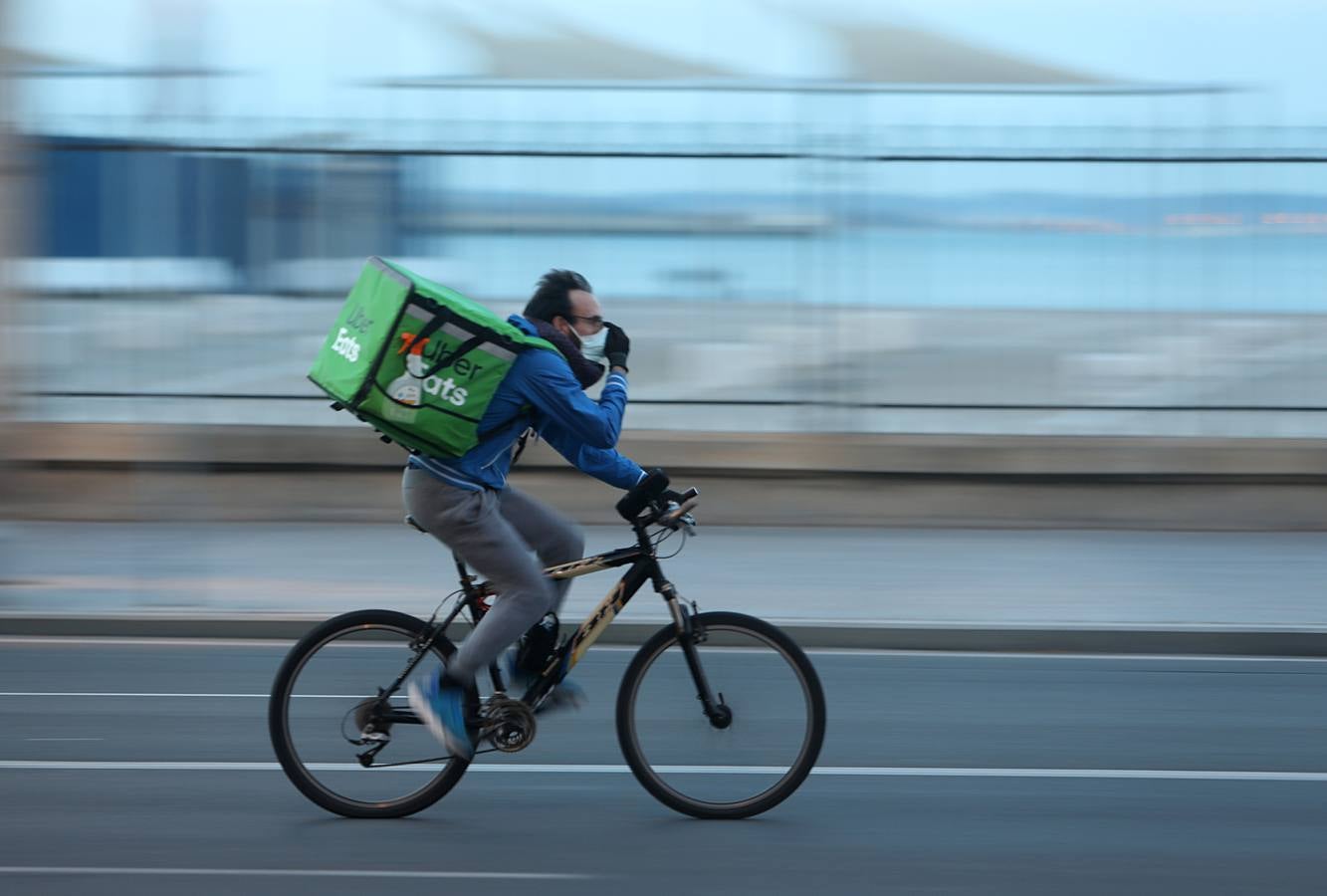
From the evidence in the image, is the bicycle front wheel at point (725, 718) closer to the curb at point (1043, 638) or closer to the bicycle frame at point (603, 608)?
the bicycle frame at point (603, 608)

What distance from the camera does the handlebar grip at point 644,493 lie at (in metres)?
4.80

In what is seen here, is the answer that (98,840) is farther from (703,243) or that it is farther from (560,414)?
(703,243)

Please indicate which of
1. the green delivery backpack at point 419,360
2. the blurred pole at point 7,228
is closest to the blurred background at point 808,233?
the blurred pole at point 7,228

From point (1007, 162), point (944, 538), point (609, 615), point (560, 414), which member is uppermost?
point (1007, 162)

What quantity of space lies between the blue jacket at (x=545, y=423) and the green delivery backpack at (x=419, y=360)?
0.23 feet

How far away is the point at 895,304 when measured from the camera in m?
12.1

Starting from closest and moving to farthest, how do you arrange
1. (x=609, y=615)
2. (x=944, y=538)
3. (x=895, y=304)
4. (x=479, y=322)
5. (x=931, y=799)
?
(x=479, y=322)
(x=609, y=615)
(x=931, y=799)
(x=944, y=538)
(x=895, y=304)

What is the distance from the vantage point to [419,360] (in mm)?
4648

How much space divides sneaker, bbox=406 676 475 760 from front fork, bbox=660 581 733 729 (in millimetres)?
668

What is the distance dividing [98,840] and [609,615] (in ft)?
5.33

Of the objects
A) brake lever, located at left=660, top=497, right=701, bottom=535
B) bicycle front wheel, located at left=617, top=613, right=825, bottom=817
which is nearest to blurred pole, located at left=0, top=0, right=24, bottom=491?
bicycle front wheel, located at left=617, top=613, right=825, bottom=817

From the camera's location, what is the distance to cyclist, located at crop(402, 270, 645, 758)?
15.6 feet

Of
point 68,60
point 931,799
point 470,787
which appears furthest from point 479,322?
point 68,60

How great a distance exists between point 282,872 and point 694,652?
4.37 feet
